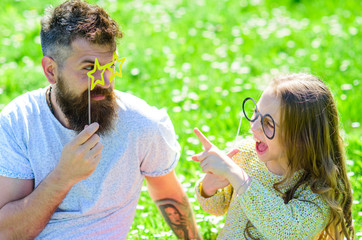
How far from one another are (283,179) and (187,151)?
1.70 meters

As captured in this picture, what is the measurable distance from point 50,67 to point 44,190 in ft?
2.28

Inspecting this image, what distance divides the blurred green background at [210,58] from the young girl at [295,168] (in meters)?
0.88

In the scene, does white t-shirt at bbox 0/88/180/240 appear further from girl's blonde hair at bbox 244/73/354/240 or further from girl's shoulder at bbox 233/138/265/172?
girl's blonde hair at bbox 244/73/354/240

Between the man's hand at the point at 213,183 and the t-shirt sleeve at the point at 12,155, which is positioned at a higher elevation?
the t-shirt sleeve at the point at 12,155

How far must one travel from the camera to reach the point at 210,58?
6.00 meters

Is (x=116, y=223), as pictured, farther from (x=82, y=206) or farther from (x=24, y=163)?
(x=24, y=163)

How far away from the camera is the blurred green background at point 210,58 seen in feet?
14.4

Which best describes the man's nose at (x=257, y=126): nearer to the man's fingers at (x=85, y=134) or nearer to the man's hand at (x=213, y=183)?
the man's hand at (x=213, y=183)

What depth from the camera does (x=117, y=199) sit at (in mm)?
2953

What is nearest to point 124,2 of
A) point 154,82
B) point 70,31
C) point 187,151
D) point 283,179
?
point 154,82

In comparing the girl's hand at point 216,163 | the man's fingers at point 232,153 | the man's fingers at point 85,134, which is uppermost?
the man's fingers at point 85,134

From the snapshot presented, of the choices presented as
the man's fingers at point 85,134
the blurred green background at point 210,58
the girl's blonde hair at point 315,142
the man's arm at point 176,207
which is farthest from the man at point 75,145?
the girl's blonde hair at point 315,142

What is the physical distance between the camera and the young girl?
2.53 meters

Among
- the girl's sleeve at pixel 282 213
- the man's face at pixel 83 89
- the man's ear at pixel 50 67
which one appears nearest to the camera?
the girl's sleeve at pixel 282 213
